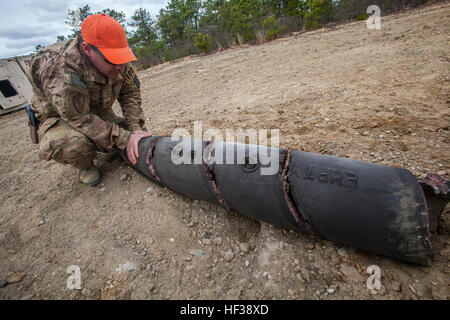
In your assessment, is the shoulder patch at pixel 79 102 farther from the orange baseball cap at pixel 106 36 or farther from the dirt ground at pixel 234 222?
the dirt ground at pixel 234 222

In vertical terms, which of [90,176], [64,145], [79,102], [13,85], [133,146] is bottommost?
[90,176]

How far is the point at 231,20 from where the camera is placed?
13.4 metres

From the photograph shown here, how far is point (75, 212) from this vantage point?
1648mm

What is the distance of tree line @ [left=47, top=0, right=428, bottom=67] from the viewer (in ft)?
32.4

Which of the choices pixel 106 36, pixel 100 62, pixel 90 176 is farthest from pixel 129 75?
pixel 90 176

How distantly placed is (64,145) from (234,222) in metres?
1.45

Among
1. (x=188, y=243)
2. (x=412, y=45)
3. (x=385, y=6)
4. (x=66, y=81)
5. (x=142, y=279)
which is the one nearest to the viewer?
(x=142, y=279)

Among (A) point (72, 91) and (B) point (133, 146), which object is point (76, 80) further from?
(B) point (133, 146)

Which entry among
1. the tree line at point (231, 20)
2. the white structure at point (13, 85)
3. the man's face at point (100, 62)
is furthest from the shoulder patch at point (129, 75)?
the tree line at point (231, 20)

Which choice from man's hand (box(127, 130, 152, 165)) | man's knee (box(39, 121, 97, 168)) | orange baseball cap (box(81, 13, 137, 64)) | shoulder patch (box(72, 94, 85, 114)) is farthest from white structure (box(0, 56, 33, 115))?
man's hand (box(127, 130, 152, 165))

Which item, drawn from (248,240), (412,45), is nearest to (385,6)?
(412,45)

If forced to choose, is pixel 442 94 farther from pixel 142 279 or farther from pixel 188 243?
pixel 142 279

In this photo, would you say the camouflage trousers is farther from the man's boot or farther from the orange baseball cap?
the orange baseball cap
